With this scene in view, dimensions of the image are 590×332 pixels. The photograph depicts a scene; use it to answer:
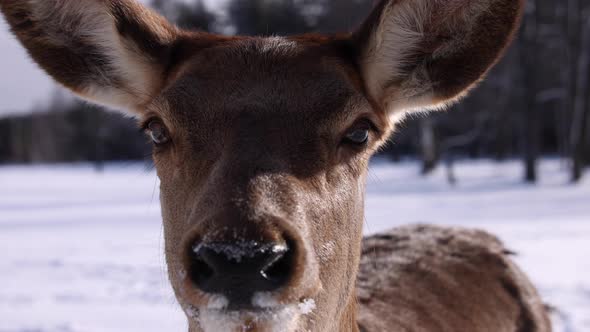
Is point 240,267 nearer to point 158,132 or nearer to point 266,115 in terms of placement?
point 266,115

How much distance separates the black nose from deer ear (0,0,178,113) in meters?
1.39

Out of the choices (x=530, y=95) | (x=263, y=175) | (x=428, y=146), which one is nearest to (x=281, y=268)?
(x=263, y=175)

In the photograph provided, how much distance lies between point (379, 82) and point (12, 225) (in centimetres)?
1392

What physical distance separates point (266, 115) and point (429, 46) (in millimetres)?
1146

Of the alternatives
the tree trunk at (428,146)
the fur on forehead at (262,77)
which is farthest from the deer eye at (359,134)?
the tree trunk at (428,146)

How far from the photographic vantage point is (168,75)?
292 centimetres

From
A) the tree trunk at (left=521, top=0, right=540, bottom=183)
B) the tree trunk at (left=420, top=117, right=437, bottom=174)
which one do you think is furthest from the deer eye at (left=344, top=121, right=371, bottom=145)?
the tree trunk at (left=420, top=117, right=437, bottom=174)

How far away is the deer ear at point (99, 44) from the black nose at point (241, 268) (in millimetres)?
1394

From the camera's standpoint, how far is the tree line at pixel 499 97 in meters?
19.5

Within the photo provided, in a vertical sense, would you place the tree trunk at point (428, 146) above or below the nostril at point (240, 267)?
below

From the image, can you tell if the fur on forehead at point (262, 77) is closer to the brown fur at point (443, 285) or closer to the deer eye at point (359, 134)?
the deer eye at point (359, 134)

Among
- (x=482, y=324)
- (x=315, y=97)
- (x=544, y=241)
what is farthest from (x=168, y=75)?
(x=544, y=241)

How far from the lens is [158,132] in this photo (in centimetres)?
264

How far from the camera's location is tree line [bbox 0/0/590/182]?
1955 cm
